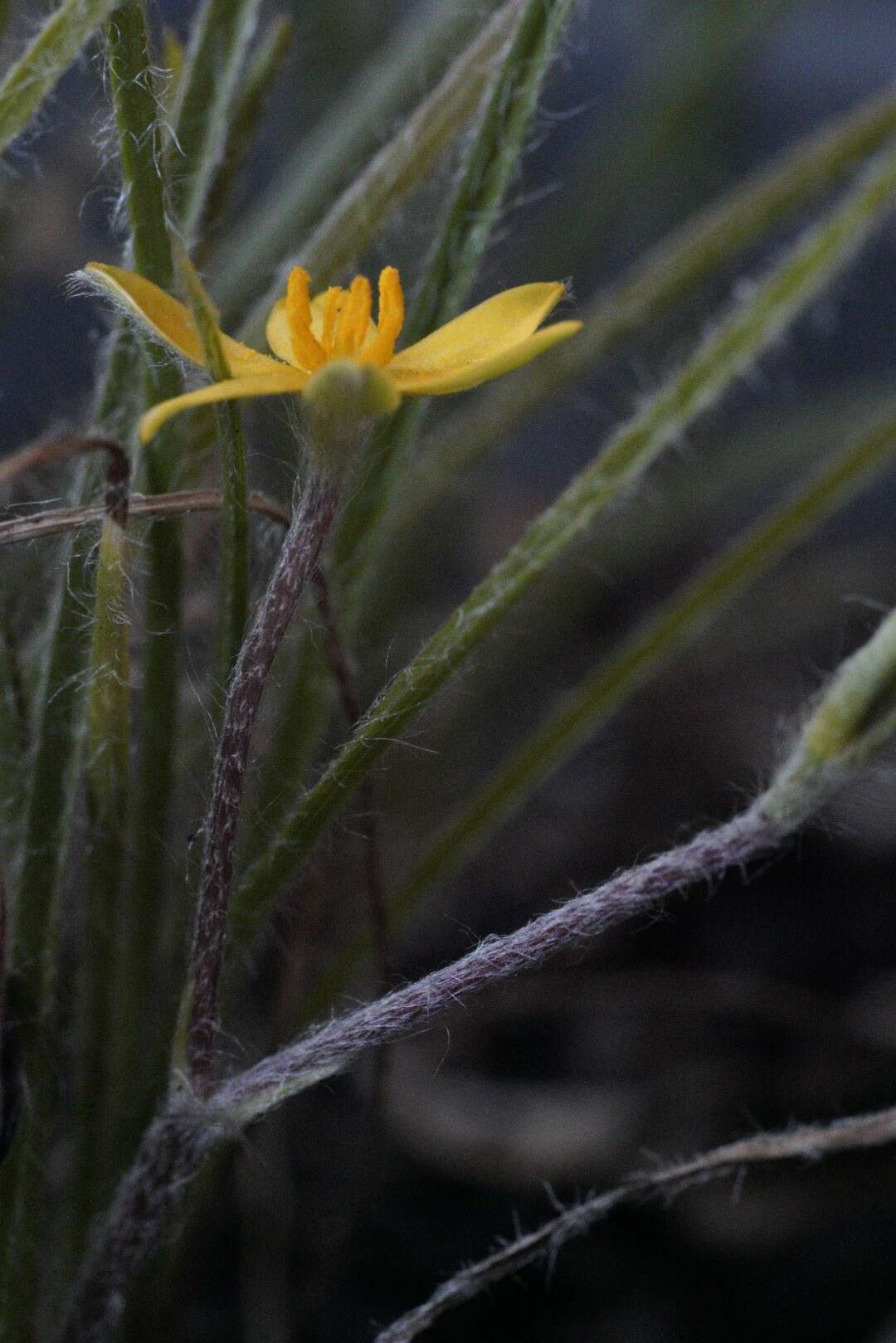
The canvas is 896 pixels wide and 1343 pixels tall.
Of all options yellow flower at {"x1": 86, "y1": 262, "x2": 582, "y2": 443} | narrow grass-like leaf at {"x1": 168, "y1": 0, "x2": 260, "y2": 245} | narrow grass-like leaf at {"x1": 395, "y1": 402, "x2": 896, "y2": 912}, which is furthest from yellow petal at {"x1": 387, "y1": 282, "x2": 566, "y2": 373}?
narrow grass-like leaf at {"x1": 395, "y1": 402, "x2": 896, "y2": 912}

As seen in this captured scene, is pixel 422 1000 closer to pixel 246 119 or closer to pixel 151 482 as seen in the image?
pixel 151 482

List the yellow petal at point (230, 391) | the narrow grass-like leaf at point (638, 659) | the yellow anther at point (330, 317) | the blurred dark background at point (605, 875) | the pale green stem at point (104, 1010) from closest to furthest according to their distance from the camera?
the yellow petal at point (230, 391), the yellow anther at point (330, 317), the pale green stem at point (104, 1010), the narrow grass-like leaf at point (638, 659), the blurred dark background at point (605, 875)

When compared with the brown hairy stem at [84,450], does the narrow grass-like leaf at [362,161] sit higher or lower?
higher

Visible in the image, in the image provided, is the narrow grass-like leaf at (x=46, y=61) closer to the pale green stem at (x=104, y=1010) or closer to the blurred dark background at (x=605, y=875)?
the blurred dark background at (x=605, y=875)

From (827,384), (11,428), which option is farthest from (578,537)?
(827,384)

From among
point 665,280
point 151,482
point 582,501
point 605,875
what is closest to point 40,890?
point 151,482

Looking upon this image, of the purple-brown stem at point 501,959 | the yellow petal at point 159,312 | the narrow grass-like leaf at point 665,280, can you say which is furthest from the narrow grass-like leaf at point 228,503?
the narrow grass-like leaf at point 665,280

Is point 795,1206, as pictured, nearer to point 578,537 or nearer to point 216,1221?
point 216,1221
